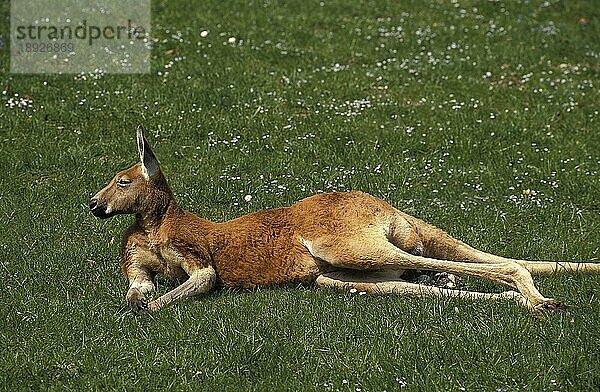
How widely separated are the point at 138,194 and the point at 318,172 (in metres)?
3.73

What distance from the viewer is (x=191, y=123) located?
12.5 m

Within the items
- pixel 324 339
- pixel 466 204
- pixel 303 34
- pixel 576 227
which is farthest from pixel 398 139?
pixel 324 339

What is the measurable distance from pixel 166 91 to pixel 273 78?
1.59 metres

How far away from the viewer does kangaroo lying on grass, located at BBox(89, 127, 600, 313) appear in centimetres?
743

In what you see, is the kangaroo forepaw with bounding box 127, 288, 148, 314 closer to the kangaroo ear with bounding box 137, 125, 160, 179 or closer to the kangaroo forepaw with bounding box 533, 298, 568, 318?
the kangaroo ear with bounding box 137, 125, 160, 179

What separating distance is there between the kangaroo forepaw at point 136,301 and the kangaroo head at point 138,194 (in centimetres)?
68

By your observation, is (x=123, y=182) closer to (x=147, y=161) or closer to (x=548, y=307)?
(x=147, y=161)

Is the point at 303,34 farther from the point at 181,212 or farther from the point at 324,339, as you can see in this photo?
the point at 324,339

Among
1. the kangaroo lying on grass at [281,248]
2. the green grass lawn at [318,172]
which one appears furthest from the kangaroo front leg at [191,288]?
the green grass lawn at [318,172]

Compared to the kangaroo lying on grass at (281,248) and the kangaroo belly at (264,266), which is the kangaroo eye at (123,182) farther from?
the kangaroo belly at (264,266)

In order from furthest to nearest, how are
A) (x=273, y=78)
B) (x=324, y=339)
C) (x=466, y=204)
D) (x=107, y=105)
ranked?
1. (x=273, y=78)
2. (x=107, y=105)
3. (x=466, y=204)
4. (x=324, y=339)

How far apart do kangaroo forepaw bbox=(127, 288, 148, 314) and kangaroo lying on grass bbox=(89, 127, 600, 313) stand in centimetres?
2

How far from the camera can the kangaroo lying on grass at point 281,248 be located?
7.43m

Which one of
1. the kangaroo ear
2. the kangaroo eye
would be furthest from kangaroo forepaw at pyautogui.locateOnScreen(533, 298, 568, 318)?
the kangaroo eye
